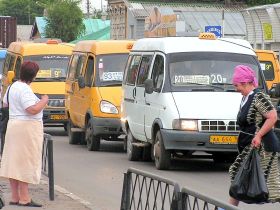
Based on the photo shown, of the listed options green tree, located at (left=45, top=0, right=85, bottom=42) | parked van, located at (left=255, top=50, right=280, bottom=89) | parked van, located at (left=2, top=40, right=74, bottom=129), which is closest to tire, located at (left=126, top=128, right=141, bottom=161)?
parked van, located at (left=2, top=40, right=74, bottom=129)

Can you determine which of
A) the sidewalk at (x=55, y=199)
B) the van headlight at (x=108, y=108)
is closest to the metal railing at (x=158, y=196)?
the sidewalk at (x=55, y=199)

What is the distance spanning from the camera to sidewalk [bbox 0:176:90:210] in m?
11.6

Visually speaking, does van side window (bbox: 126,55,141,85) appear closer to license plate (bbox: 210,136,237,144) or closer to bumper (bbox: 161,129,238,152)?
bumper (bbox: 161,129,238,152)

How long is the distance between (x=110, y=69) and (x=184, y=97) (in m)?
5.13

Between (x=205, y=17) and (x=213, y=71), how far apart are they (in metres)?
50.5

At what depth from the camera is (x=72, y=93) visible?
73.7 feet

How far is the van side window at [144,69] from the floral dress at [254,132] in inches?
313

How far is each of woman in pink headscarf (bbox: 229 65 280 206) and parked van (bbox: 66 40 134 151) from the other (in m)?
10.5

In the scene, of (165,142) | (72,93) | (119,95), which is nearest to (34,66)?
(165,142)

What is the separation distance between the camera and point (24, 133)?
435 inches

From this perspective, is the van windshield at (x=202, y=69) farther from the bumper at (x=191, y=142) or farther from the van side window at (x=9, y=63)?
the van side window at (x=9, y=63)

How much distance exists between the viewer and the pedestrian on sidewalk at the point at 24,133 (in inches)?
436

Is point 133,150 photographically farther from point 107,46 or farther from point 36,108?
point 36,108

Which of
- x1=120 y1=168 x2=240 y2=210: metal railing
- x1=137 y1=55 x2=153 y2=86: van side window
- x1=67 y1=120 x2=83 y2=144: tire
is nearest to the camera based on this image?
x1=120 y1=168 x2=240 y2=210: metal railing
